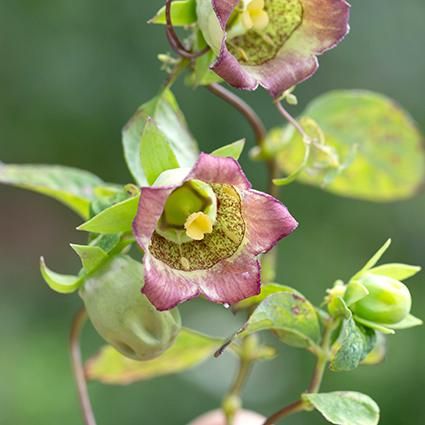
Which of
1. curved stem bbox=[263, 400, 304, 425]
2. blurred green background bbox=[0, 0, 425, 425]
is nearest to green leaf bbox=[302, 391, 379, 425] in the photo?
curved stem bbox=[263, 400, 304, 425]

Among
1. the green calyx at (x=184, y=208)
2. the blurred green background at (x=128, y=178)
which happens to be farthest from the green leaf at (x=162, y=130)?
the blurred green background at (x=128, y=178)

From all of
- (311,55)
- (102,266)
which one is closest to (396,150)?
(311,55)

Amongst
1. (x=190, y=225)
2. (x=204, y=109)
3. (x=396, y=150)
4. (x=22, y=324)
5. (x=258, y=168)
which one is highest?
(x=190, y=225)

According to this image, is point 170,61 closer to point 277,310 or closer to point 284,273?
point 277,310

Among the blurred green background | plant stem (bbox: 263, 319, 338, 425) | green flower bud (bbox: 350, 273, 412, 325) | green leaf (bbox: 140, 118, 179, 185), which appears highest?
green leaf (bbox: 140, 118, 179, 185)

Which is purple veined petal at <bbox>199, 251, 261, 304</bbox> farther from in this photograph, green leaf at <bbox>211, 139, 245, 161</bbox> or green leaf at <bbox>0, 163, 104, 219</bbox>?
green leaf at <bbox>0, 163, 104, 219</bbox>
